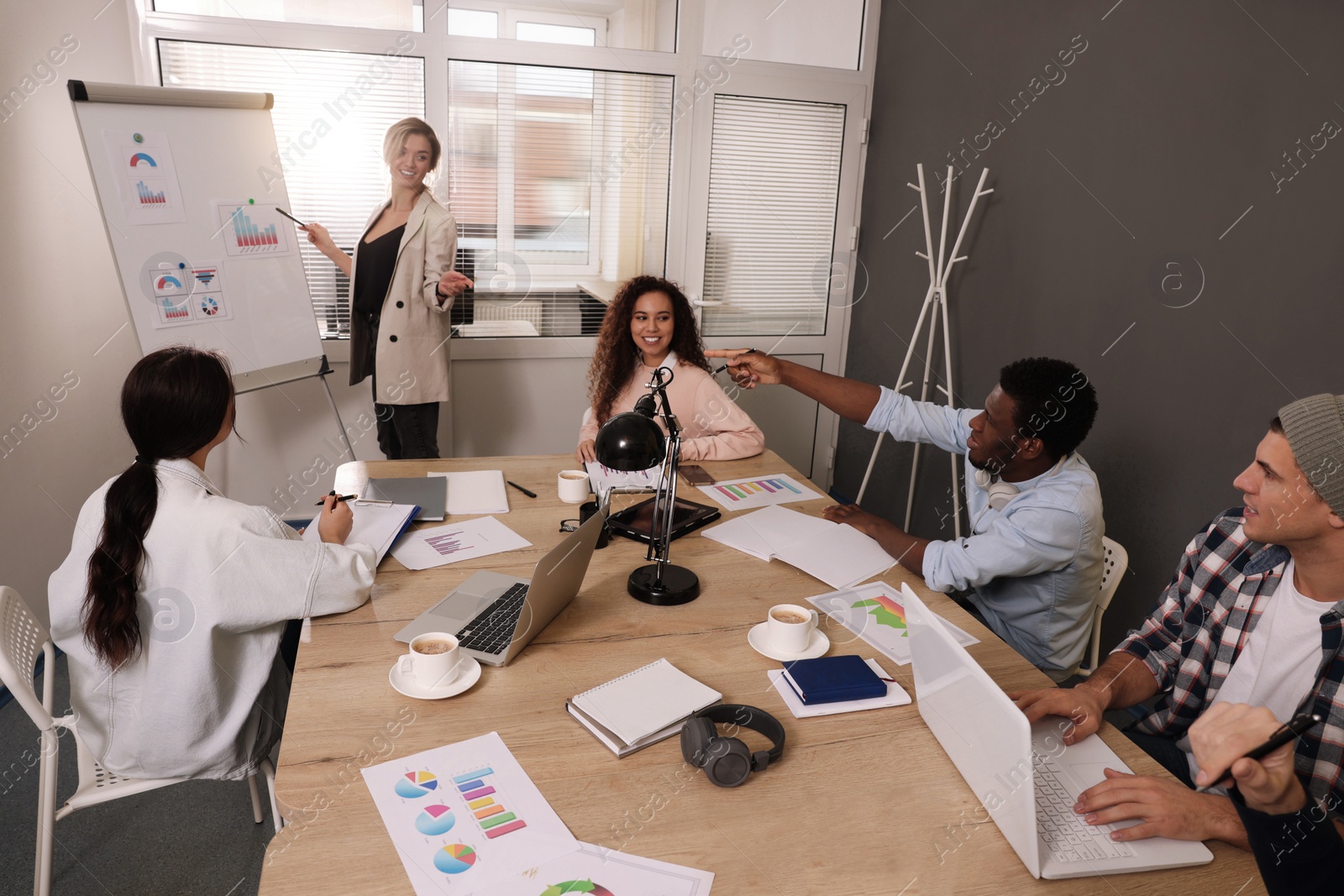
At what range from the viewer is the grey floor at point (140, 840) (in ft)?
5.96

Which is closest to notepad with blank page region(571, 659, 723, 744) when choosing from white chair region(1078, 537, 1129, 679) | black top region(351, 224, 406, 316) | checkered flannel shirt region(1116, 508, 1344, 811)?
checkered flannel shirt region(1116, 508, 1344, 811)

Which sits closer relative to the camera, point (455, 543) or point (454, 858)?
point (454, 858)

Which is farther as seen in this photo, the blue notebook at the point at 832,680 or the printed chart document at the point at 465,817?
the blue notebook at the point at 832,680

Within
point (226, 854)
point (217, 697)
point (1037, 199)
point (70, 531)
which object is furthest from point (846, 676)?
point (70, 531)

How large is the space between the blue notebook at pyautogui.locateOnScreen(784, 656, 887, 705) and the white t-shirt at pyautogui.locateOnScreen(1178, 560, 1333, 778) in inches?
21.0

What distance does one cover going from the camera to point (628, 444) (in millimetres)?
1444

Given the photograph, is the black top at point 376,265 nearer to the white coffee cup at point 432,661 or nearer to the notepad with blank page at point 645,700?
the white coffee cup at point 432,661

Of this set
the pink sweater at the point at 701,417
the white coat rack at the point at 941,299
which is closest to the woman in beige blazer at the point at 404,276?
the pink sweater at the point at 701,417

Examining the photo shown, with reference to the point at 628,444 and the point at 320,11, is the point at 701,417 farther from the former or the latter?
the point at 320,11

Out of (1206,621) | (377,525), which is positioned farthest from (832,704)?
(377,525)

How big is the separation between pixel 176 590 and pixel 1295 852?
64.6 inches

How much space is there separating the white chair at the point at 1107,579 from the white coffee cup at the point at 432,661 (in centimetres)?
142

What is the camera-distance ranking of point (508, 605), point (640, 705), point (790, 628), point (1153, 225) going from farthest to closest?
point (1153, 225)
point (508, 605)
point (790, 628)
point (640, 705)

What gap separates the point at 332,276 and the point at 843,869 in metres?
3.25
